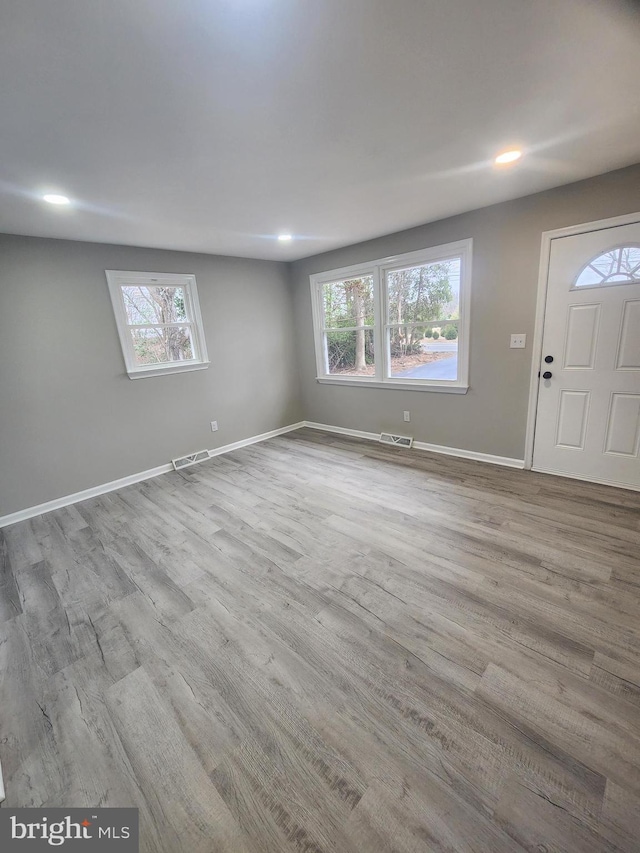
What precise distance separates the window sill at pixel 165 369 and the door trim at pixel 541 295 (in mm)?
3578

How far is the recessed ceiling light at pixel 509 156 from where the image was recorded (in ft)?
6.83

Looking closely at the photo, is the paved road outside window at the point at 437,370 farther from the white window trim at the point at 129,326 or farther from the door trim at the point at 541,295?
the white window trim at the point at 129,326

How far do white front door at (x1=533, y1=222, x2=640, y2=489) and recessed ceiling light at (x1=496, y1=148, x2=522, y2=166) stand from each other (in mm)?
986

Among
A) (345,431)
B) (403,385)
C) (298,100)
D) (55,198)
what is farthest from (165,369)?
(298,100)

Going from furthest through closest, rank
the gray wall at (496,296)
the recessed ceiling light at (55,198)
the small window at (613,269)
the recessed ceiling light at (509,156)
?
1. the gray wall at (496,296)
2. the small window at (613,269)
3. the recessed ceiling light at (55,198)
4. the recessed ceiling light at (509,156)

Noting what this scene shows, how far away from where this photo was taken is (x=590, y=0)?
3.69ft

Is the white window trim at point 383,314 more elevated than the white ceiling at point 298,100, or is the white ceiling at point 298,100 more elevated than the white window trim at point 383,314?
the white ceiling at point 298,100

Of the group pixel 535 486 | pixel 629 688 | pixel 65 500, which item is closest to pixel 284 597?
pixel 629 688

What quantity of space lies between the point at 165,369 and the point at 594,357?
421cm

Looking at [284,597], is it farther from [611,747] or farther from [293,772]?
[611,747]

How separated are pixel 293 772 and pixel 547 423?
322 centimetres

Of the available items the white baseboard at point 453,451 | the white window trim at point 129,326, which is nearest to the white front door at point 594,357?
the white baseboard at point 453,451

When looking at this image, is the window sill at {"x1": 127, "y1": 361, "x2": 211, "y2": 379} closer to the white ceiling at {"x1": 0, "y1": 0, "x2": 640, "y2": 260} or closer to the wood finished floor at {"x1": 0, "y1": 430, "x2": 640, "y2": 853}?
the white ceiling at {"x1": 0, "y1": 0, "x2": 640, "y2": 260}

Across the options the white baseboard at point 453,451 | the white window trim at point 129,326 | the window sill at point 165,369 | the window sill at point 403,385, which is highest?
the white window trim at point 129,326
